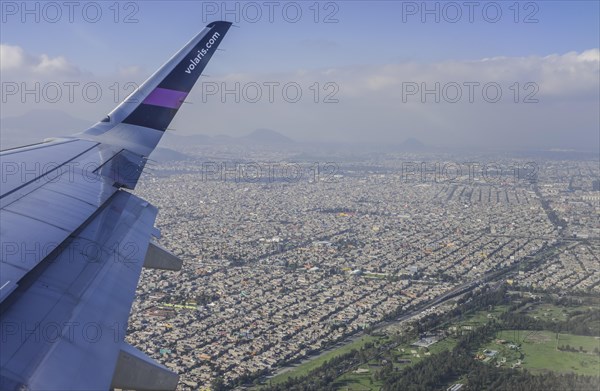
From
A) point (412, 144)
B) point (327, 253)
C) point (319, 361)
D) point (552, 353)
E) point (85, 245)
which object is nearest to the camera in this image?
point (85, 245)

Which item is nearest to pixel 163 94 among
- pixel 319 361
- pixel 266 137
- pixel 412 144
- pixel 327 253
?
pixel 319 361

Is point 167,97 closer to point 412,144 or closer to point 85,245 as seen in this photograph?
point 85,245

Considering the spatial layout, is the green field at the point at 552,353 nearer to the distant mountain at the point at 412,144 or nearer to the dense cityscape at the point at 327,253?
the dense cityscape at the point at 327,253

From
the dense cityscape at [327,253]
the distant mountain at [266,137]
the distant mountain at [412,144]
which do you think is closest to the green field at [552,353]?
the dense cityscape at [327,253]

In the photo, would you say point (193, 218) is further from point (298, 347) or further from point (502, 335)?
point (502, 335)

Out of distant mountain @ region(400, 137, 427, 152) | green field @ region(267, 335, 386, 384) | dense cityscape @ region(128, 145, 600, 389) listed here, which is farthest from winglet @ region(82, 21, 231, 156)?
distant mountain @ region(400, 137, 427, 152)

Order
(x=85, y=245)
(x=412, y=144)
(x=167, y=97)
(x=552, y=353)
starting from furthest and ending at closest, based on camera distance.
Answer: (x=412, y=144) < (x=552, y=353) < (x=167, y=97) < (x=85, y=245)
